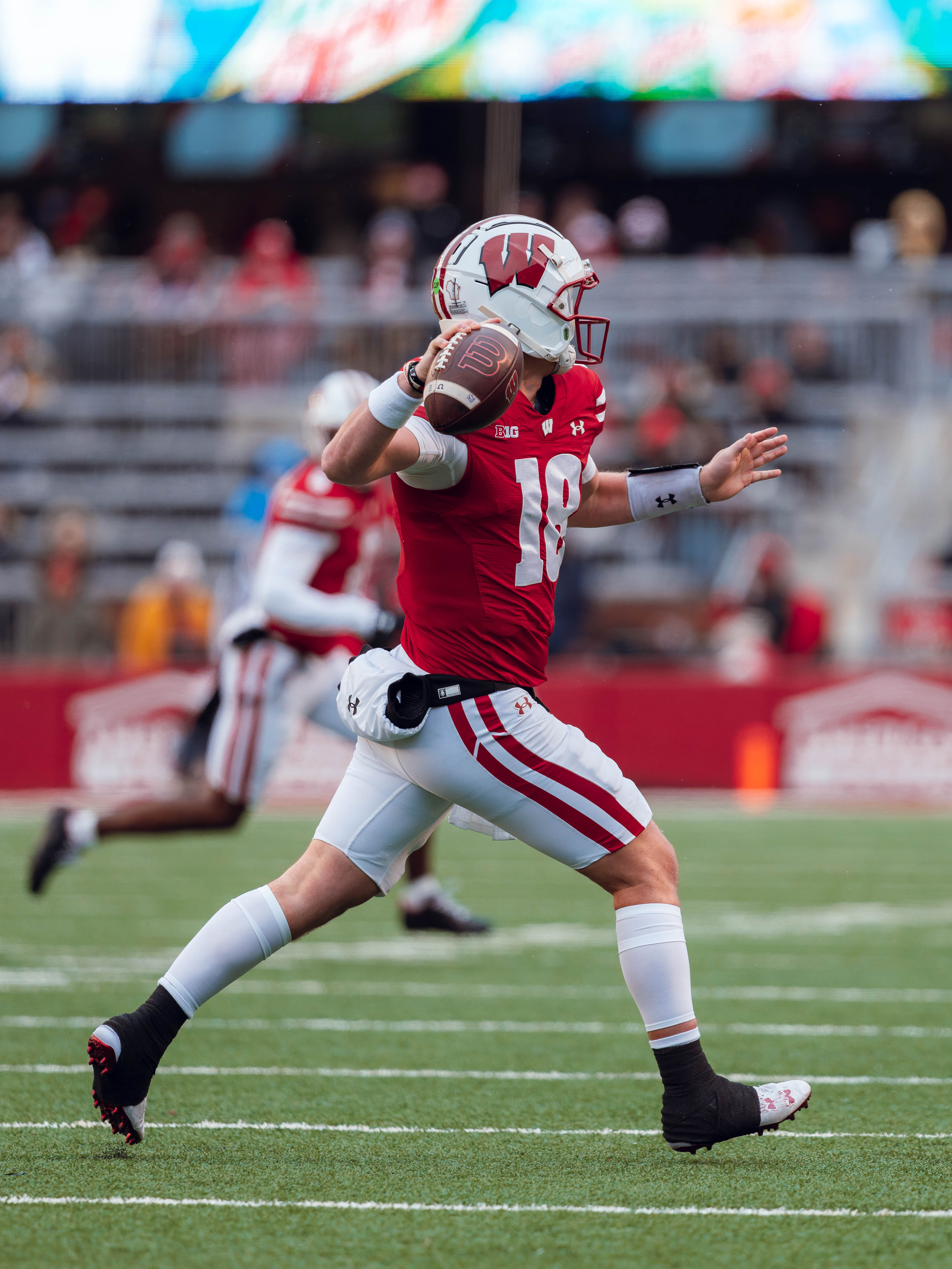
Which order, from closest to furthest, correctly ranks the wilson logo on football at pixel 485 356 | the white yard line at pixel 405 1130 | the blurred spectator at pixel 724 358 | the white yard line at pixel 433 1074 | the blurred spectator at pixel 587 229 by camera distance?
the wilson logo on football at pixel 485 356
the white yard line at pixel 405 1130
the white yard line at pixel 433 1074
the blurred spectator at pixel 724 358
the blurred spectator at pixel 587 229

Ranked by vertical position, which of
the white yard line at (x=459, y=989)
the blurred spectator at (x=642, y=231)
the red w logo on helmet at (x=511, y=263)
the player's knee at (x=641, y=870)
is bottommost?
the white yard line at (x=459, y=989)

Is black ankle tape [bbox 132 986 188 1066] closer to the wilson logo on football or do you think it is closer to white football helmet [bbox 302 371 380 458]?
the wilson logo on football

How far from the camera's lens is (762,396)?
16781 millimetres

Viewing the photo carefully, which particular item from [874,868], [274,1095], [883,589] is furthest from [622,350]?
[274,1095]

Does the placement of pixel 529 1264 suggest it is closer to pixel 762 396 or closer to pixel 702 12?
pixel 762 396

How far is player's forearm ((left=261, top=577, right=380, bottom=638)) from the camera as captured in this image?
7.58m

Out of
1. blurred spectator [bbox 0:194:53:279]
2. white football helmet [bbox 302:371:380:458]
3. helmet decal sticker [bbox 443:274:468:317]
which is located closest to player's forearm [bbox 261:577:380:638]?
white football helmet [bbox 302:371:380:458]

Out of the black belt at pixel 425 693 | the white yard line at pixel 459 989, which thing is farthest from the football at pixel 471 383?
the white yard line at pixel 459 989

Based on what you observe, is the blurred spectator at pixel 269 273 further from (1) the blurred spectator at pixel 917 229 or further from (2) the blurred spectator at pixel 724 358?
(1) the blurred spectator at pixel 917 229

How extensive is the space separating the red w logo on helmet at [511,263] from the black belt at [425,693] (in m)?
0.85

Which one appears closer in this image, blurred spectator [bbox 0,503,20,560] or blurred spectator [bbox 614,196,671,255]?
blurred spectator [bbox 0,503,20,560]

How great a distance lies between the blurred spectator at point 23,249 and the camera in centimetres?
1939

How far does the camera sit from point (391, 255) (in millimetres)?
18594

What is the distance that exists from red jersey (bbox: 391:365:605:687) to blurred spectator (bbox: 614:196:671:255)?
50.5 ft
